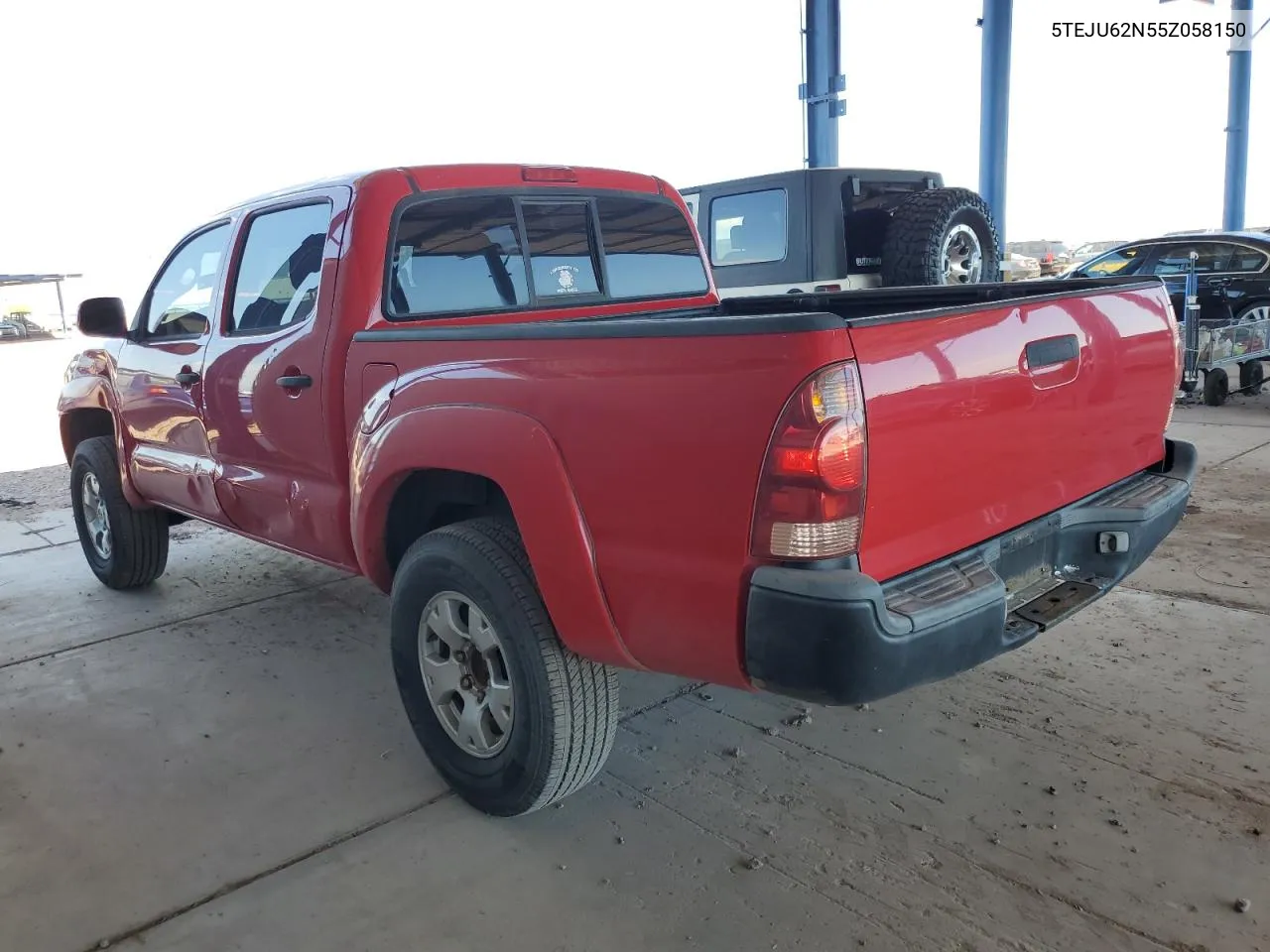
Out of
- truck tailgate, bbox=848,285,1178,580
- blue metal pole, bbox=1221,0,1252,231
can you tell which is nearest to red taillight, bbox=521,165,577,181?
truck tailgate, bbox=848,285,1178,580

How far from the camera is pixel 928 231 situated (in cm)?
773

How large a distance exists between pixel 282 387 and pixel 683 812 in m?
1.89

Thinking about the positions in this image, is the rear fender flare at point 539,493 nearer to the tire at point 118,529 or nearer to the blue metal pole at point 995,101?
the tire at point 118,529

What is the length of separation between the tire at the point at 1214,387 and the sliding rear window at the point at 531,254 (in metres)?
7.76

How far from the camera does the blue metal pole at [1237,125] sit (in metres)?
20.1

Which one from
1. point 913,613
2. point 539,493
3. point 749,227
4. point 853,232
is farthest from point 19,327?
point 913,613

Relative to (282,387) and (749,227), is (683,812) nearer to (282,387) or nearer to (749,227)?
(282,387)

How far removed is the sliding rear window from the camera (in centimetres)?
313

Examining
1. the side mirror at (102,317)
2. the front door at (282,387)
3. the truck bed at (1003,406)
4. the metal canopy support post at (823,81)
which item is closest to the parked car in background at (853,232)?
the metal canopy support post at (823,81)

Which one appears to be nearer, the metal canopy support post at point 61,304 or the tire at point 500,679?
the tire at point 500,679

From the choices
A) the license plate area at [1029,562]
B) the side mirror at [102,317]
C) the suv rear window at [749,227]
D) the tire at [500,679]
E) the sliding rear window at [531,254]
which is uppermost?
the suv rear window at [749,227]

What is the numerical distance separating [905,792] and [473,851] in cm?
122

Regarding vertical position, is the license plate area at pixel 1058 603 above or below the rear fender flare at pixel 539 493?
below

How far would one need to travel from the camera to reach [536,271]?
3.40m
